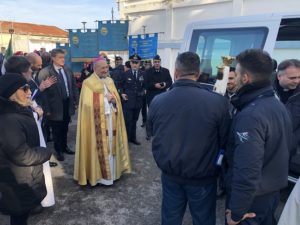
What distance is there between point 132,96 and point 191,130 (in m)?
4.13

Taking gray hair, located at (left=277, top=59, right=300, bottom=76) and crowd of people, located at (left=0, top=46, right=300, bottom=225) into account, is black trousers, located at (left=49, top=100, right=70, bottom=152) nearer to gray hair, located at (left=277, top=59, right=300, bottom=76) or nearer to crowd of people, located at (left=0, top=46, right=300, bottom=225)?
crowd of people, located at (left=0, top=46, right=300, bottom=225)

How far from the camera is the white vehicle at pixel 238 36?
11.1 ft

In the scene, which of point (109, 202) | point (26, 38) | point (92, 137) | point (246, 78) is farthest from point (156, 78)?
point (26, 38)

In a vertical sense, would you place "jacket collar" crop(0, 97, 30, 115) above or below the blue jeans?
above

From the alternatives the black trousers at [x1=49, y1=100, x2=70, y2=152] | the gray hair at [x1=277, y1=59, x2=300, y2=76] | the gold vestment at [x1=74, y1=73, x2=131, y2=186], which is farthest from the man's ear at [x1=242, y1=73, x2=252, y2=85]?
the black trousers at [x1=49, y1=100, x2=70, y2=152]

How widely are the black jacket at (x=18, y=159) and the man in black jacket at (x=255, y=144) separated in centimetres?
158

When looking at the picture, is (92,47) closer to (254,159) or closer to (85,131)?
(85,131)

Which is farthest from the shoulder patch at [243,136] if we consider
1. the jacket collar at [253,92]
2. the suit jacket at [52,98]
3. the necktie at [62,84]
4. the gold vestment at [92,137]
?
the necktie at [62,84]

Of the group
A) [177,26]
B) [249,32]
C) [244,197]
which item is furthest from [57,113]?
[177,26]

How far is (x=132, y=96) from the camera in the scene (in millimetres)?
6145

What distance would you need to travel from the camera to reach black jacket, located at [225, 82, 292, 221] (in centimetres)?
177

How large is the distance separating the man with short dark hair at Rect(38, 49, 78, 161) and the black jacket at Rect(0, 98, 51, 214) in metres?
2.39

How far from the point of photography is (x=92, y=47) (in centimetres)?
1279

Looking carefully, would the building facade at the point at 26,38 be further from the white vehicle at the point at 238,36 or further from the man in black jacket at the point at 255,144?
the man in black jacket at the point at 255,144
